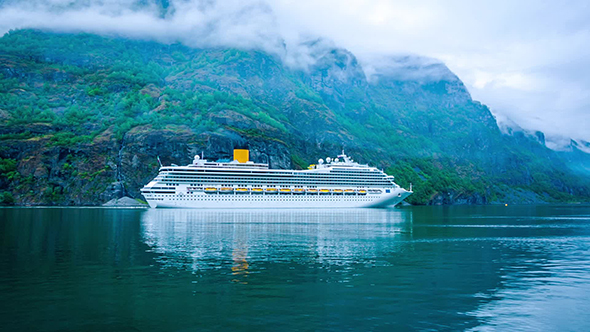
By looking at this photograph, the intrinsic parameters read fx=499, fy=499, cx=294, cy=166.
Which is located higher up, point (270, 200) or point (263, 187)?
point (263, 187)

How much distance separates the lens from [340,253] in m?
39.1

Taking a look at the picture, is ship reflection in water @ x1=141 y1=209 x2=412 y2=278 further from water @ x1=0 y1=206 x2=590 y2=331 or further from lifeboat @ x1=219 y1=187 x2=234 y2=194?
lifeboat @ x1=219 y1=187 x2=234 y2=194

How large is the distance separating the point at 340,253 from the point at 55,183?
154 m

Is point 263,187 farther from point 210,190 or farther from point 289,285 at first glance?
point 289,285

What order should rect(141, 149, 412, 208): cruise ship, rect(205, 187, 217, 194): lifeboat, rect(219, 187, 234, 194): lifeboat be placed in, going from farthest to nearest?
rect(219, 187, 234, 194): lifeboat → rect(205, 187, 217, 194): lifeboat → rect(141, 149, 412, 208): cruise ship

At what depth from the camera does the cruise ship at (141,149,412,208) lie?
138 metres

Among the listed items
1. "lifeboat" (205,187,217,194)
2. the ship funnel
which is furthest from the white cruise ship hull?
the ship funnel

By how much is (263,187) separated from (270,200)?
4.53 m

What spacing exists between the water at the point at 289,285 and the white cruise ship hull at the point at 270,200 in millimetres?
90147

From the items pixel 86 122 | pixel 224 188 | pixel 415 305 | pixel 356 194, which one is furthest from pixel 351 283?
pixel 86 122

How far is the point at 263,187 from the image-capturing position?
14962 centimetres

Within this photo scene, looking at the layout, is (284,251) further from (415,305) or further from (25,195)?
(25,195)

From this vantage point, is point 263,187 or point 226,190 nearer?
point 226,190

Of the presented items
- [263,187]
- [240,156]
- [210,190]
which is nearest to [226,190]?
[210,190]
